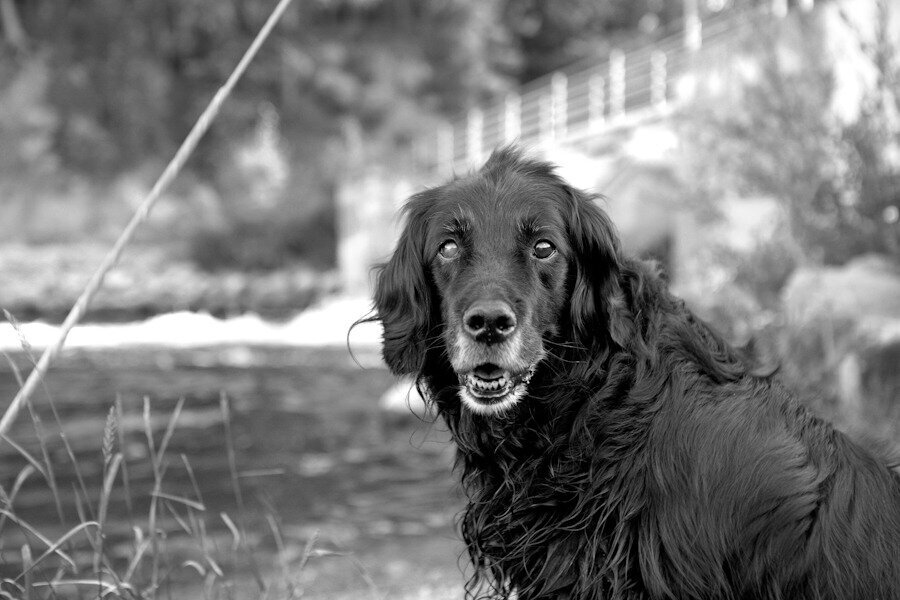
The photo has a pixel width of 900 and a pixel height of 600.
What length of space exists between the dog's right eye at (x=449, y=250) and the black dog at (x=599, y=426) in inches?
1.0

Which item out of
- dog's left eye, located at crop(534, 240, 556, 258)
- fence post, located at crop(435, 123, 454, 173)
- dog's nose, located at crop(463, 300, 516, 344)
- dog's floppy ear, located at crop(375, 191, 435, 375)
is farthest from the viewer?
fence post, located at crop(435, 123, 454, 173)

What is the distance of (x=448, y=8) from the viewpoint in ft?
131

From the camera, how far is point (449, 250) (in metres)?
3.18

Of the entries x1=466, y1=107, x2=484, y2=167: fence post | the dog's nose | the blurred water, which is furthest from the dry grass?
x1=466, y1=107, x2=484, y2=167: fence post

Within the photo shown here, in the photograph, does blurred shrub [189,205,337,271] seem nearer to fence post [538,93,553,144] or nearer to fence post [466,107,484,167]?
fence post [466,107,484,167]

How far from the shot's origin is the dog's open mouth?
2949 millimetres

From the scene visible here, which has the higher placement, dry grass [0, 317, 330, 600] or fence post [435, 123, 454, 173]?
fence post [435, 123, 454, 173]

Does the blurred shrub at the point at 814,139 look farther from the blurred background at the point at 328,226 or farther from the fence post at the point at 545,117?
the fence post at the point at 545,117

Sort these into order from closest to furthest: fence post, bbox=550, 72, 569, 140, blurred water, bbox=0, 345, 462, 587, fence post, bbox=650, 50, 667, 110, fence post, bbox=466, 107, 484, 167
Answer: blurred water, bbox=0, 345, 462, 587
fence post, bbox=650, 50, 667, 110
fence post, bbox=550, 72, 569, 140
fence post, bbox=466, 107, 484, 167

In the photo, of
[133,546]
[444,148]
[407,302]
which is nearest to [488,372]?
[407,302]

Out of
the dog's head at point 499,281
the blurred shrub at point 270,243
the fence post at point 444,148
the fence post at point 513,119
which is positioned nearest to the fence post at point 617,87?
the fence post at point 513,119

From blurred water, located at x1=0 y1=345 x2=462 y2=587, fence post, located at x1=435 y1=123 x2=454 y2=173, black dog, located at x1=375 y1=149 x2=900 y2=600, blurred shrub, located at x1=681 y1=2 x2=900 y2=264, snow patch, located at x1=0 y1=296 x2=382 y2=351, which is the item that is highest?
fence post, located at x1=435 y1=123 x2=454 y2=173

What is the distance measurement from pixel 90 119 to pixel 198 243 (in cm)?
582

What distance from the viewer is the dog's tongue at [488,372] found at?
295cm
